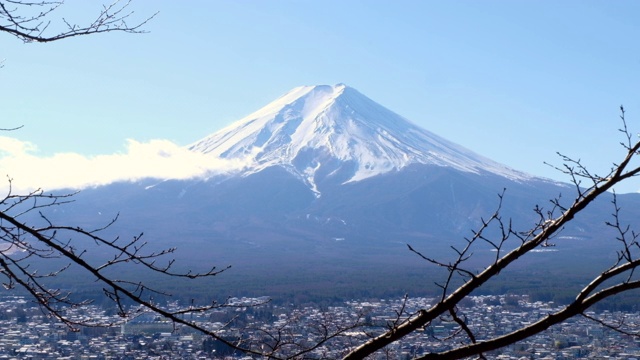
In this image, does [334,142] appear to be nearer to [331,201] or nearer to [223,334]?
[331,201]

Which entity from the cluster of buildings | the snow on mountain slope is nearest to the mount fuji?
the snow on mountain slope

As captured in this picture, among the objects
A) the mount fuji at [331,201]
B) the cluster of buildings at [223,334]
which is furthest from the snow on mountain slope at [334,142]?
the cluster of buildings at [223,334]

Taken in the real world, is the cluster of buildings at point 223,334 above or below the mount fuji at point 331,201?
below

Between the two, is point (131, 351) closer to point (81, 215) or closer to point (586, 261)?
point (586, 261)

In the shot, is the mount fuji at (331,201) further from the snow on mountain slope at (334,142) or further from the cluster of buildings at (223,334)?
the cluster of buildings at (223,334)

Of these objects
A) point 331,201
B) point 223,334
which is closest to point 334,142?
point 331,201
